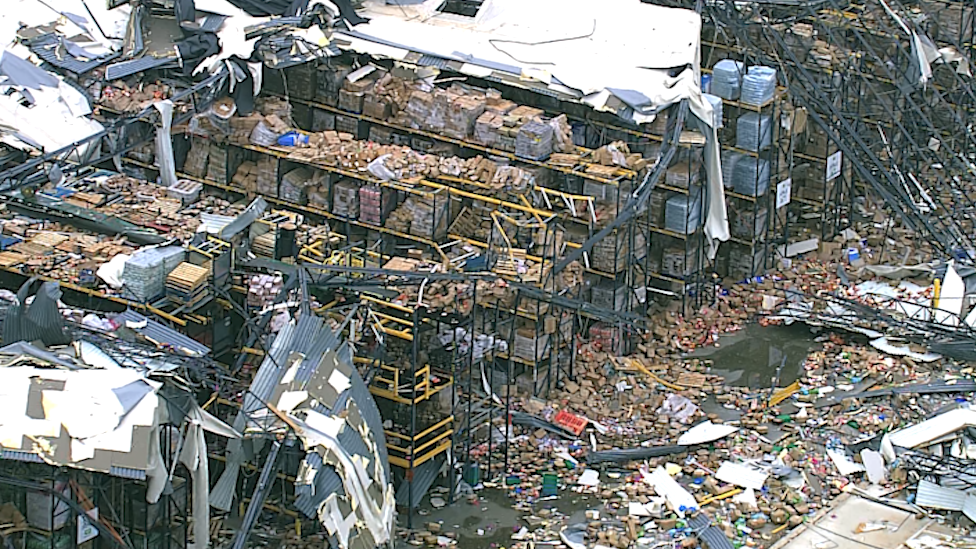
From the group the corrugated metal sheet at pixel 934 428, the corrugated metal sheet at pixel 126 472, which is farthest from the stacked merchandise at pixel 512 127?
the corrugated metal sheet at pixel 126 472

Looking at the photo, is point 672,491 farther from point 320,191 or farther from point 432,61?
point 432,61

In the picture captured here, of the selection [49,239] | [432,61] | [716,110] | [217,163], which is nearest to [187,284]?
[49,239]

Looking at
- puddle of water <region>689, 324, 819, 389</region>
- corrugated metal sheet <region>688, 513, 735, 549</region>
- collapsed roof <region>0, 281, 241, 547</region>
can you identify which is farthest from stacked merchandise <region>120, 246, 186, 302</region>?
puddle of water <region>689, 324, 819, 389</region>

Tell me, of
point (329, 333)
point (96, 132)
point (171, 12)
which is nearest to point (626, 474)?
point (329, 333)

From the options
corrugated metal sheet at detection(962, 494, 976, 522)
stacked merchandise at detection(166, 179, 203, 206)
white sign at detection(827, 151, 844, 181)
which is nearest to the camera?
corrugated metal sheet at detection(962, 494, 976, 522)

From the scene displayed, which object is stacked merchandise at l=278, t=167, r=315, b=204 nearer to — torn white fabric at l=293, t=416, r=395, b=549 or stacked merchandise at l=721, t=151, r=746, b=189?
stacked merchandise at l=721, t=151, r=746, b=189

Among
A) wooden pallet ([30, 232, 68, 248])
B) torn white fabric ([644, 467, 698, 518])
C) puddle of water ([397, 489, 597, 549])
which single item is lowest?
puddle of water ([397, 489, 597, 549])

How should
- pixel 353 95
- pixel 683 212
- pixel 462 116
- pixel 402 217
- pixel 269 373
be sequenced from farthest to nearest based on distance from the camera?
pixel 353 95 < pixel 462 116 < pixel 683 212 < pixel 402 217 < pixel 269 373
